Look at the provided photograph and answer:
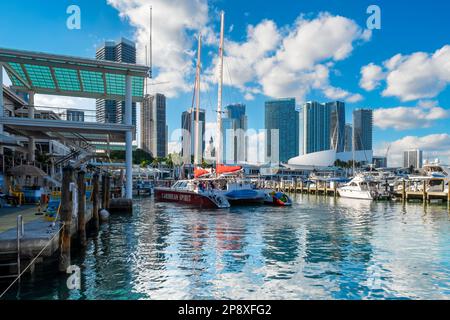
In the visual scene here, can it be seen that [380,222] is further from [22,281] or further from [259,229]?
[22,281]

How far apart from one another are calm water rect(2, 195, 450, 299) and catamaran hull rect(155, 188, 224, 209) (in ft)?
43.1

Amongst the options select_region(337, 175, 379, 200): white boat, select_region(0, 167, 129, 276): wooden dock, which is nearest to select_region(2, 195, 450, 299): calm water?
select_region(0, 167, 129, 276): wooden dock

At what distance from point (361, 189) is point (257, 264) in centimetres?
4250

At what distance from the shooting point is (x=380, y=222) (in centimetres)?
2516

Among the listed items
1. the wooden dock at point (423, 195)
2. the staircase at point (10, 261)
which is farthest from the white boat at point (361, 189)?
the staircase at point (10, 261)

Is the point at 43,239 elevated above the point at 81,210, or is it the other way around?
the point at 81,210

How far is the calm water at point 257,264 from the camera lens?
995 cm

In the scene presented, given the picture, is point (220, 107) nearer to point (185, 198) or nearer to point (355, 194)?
point (185, 198)

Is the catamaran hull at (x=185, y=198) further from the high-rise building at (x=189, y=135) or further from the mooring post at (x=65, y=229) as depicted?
the mooring post at (x=65, y=229)

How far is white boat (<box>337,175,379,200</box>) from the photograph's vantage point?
161ft

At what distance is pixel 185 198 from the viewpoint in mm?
39156

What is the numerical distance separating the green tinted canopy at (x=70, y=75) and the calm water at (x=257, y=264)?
11446 mm

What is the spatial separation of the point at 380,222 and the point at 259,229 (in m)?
10.1

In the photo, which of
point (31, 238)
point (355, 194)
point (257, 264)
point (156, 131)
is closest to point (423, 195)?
point (355, 194)
